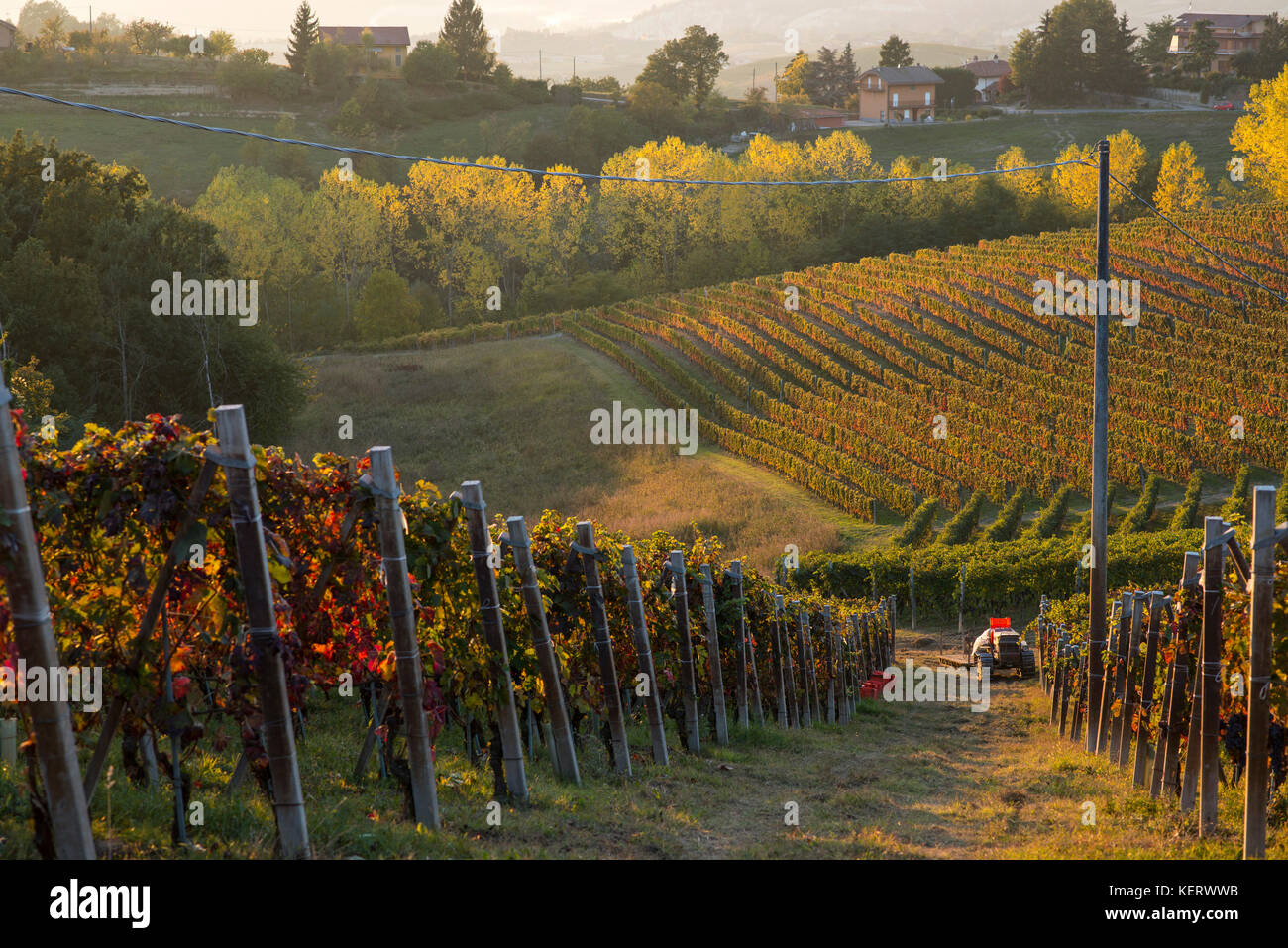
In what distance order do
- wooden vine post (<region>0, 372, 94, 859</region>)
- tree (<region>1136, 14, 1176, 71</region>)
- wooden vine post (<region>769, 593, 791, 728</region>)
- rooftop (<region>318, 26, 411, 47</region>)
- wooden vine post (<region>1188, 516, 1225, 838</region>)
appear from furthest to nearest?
rooftop (<region>318, 26, 411, 47</region>) < tree (<region>1136, 14, 1176, 71</region>) < wooden vine post (<region>769, 593, 791, 728</region>) < wooden vine post (<region>1188, 516, 1225, 838</region>) < wooden vine post (<region>0, 372, 94, 859</region>)

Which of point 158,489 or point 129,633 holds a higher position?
point 158,489

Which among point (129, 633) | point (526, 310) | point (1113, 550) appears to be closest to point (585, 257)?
point (526, 310)

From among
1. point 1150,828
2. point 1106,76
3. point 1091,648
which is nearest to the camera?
point 1150,828

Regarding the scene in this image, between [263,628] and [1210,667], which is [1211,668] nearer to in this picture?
[1210,667]

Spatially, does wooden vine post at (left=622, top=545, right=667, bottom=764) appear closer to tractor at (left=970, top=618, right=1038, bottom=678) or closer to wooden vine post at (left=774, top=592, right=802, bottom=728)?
wooden vine post at (left=774, top=592, right=802, bottom=728)

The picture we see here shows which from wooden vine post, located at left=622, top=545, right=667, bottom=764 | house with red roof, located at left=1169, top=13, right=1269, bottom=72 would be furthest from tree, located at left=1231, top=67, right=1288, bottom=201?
wooden vine post, located at left=622, top=545, right=667, bottom=764

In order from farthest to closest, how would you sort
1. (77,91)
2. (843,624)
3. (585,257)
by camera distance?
(77,91) → (585,257) → (843,624)

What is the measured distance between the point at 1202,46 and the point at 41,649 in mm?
128049

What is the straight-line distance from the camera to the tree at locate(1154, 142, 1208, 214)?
71188 millimetres

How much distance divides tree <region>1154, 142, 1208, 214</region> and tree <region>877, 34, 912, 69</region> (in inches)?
2353

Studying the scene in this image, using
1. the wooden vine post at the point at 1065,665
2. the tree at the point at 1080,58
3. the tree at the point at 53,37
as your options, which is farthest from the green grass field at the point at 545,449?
the tree at the point at 1080,58

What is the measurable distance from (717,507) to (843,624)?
17.7 meters

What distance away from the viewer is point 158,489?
4.88m

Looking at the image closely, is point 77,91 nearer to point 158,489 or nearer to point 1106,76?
point 1106,76
